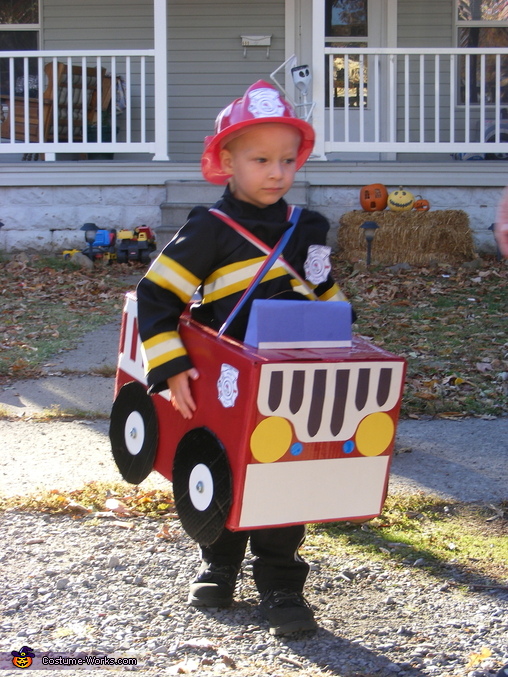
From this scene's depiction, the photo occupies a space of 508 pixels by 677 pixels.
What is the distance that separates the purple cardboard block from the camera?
87.5 inches

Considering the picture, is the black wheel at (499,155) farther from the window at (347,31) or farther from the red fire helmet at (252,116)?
the red fire helmet at (252,116)

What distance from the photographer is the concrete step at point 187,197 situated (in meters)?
8.89

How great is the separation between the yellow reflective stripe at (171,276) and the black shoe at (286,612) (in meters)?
0.90

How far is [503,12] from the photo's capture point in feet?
36.8

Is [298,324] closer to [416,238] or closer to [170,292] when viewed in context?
[170,292]

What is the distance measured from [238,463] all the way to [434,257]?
268 inches

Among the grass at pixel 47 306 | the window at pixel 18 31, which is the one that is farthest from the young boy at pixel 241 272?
the window at pixel 18 31

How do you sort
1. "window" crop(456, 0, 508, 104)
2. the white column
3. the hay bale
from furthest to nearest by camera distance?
"window" crop(456, 0, 508, 104) < the white column < the hay bale

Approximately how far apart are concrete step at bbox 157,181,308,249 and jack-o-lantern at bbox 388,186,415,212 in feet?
2.95

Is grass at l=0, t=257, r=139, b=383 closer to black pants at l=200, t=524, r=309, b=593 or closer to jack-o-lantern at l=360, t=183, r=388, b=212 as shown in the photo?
jack-o-lantern at l=360, t=183, r=388, b=212

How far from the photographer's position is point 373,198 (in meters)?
9.01

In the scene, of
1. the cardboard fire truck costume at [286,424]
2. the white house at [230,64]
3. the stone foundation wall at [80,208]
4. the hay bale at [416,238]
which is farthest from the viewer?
the white house at [230,64]

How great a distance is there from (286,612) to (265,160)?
1.27 m

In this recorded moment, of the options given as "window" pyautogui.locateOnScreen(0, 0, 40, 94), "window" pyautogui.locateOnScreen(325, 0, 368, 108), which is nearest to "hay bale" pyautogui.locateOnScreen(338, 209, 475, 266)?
"window" pyautogui.locateOnScreen(325, 0, 368, 108)
